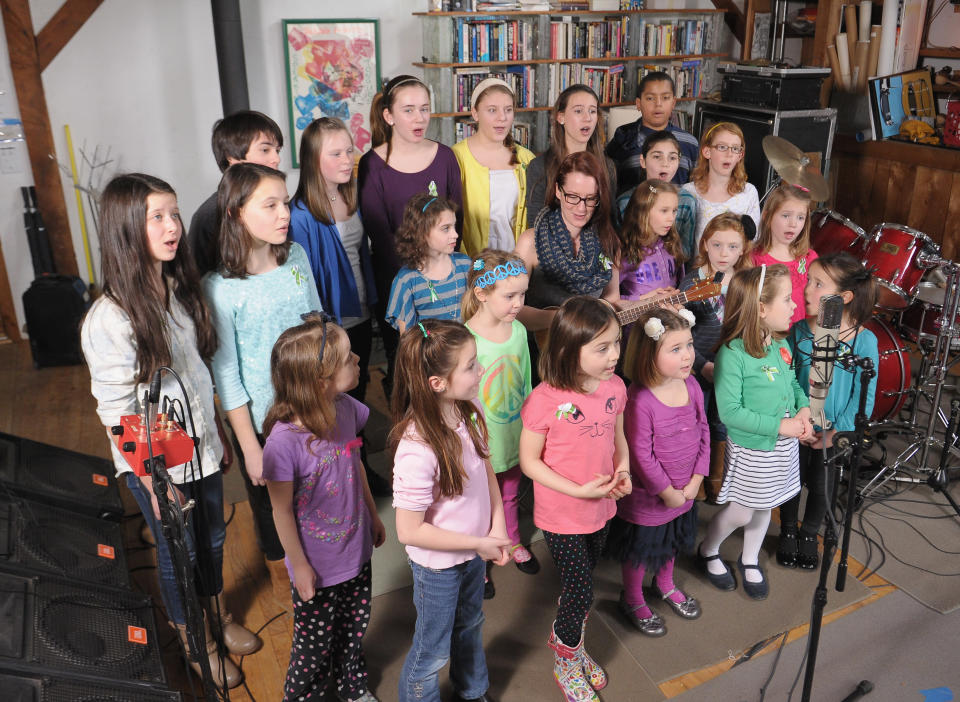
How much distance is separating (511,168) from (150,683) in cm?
218

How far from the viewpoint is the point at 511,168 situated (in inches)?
121

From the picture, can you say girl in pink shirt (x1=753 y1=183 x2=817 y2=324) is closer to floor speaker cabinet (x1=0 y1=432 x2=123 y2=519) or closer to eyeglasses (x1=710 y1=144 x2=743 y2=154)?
eyeglasses (x1=710 y1=144 x2=743 y2=154)

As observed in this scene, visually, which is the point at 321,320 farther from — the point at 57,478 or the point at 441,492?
the point at 57,478

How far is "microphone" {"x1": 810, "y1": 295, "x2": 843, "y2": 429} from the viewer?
1757 millimetres

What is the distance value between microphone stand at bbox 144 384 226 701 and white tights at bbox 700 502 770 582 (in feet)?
5.42

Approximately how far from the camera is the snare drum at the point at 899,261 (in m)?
3.32

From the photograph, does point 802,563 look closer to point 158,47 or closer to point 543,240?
point 543,240

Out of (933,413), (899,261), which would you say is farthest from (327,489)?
(899,261)

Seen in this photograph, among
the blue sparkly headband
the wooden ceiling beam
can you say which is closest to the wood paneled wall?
the blue sparkly headband

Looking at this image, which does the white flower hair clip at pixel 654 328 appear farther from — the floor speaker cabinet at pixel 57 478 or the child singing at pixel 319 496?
the floor speaker cabinet at pixel 57 478

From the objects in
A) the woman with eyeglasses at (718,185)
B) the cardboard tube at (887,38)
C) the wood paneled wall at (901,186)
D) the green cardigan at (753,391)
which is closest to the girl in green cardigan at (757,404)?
the green cardigan at (753,391)

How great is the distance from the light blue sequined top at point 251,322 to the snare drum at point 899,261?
2.52m

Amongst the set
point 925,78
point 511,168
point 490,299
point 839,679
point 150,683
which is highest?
point 925,78

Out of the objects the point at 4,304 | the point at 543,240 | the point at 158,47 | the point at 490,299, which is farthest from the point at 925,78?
the point at 4,304
